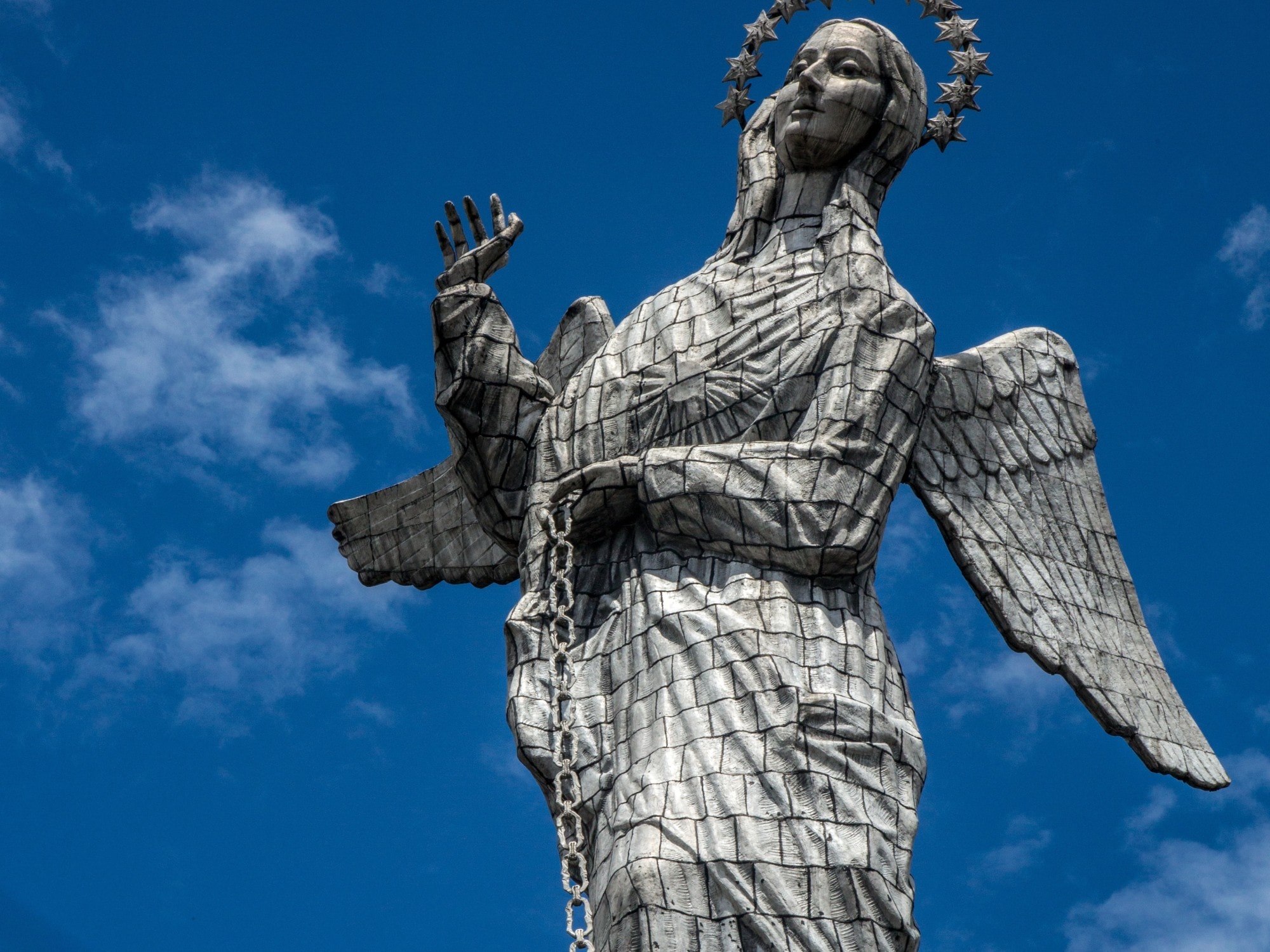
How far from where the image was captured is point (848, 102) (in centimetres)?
1096

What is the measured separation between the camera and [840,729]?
31.6 ft

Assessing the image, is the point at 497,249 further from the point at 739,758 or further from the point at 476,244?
the point at 739,758

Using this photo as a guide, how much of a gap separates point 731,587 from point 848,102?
2.24 metres

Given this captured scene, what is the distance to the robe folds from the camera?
9336mm

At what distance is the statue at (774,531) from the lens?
372 inches

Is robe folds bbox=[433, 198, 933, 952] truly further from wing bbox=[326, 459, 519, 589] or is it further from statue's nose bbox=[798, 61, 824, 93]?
wing bbox=[326, 459, 519, 589]

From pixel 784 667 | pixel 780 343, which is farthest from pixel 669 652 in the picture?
pixel 780 343

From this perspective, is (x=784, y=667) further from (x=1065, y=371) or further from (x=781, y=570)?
(x=1065, y=371)

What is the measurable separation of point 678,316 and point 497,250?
80cm

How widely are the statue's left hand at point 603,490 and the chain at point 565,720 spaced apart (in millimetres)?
48

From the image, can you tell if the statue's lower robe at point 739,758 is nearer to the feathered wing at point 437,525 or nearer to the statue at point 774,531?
the statue at point 774,531

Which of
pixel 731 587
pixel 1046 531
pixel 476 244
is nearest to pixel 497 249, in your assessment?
pixel 476 244

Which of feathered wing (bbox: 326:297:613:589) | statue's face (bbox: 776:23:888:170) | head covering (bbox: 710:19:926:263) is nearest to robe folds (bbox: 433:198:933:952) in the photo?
head covering (bbox: 710:19:926:263)

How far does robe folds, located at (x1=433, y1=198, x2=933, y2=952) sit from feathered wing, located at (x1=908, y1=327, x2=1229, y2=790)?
47 centimetres
